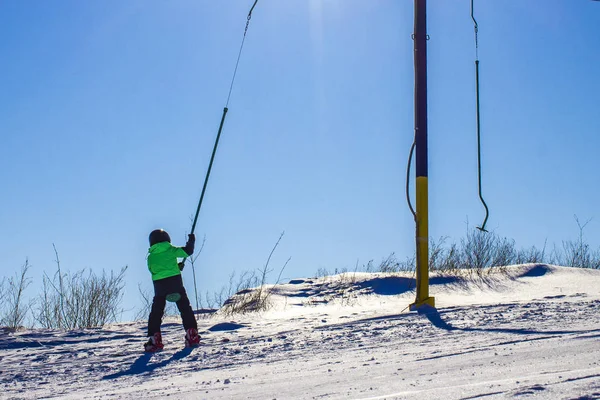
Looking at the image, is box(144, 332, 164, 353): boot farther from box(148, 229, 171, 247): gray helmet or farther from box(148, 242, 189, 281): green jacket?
box(148, 229, 171, 247): gray helmet

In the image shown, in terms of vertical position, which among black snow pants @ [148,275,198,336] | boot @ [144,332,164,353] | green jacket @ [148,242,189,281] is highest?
green jacket @ [148,242,189,281]

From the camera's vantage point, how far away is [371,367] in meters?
4.18

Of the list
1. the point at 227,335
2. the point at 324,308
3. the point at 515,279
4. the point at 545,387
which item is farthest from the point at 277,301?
the point at 545,387

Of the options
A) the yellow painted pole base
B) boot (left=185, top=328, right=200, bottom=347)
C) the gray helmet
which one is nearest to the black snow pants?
boot (left=185, top=328, right=200, bottom=347)

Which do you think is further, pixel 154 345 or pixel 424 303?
pixel 424 303

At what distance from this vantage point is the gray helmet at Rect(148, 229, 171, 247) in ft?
23.2

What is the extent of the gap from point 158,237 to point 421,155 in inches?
123

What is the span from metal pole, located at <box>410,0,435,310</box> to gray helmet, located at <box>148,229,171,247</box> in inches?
110

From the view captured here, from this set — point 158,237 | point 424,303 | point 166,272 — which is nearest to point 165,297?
point 166,272

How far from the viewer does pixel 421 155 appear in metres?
7.68

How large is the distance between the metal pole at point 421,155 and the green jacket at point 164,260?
8.59ft

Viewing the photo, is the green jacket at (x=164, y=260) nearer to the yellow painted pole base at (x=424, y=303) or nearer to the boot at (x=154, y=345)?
the boot at (x=154, y=345)

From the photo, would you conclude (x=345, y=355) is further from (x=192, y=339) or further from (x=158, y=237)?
(x=158, y=237)

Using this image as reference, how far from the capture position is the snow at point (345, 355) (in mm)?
3455
